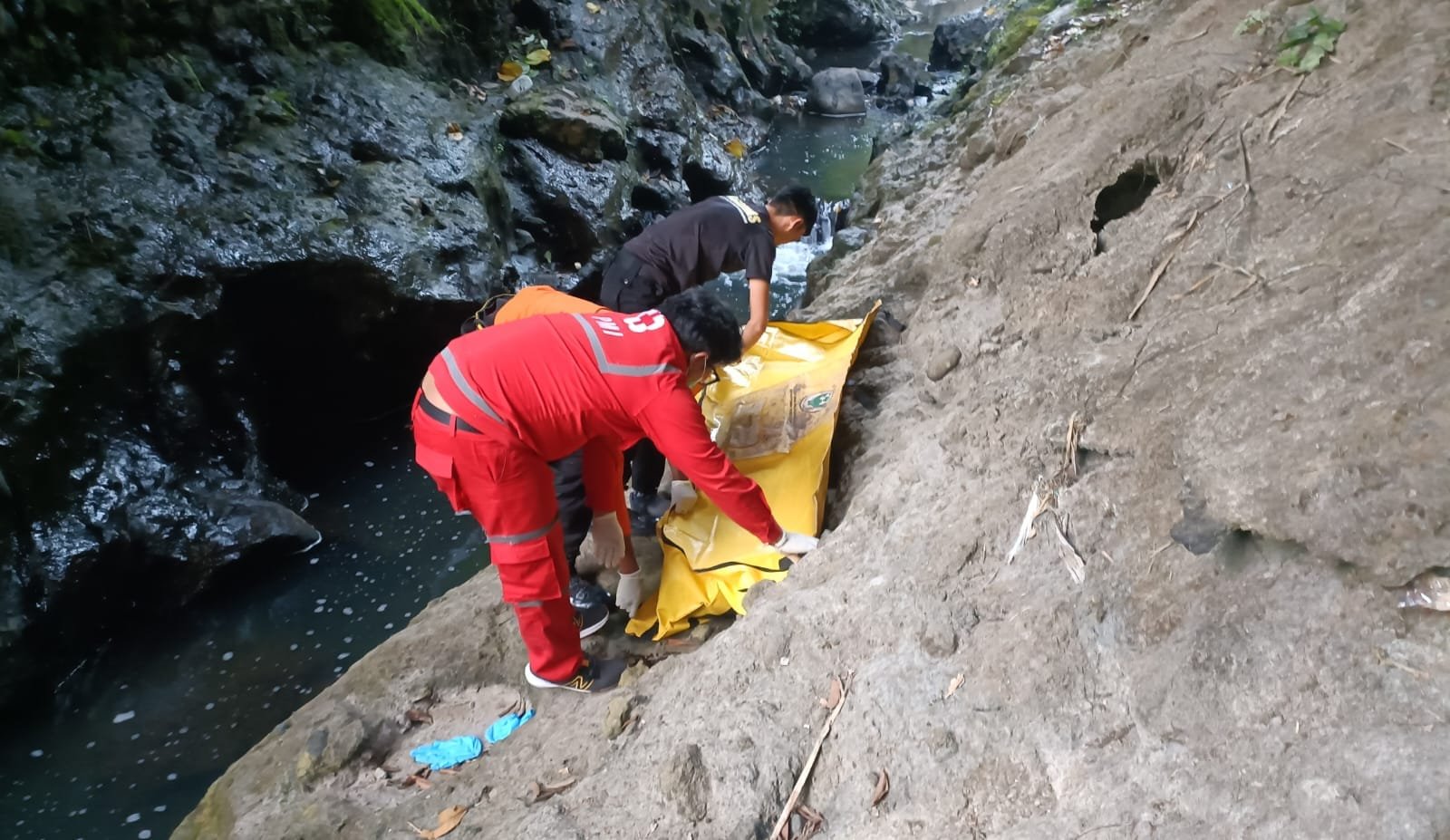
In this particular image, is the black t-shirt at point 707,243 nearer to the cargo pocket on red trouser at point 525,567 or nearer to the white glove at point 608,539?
the white glove at point 608,539

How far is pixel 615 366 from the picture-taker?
249 centimetres

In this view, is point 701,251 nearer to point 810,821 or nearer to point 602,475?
point 602,475

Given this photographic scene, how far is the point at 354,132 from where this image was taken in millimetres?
6672

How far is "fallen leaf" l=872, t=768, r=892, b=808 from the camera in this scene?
1.77 m

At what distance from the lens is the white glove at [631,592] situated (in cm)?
307

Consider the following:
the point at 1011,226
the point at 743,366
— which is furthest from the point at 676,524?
the point at 1011,226

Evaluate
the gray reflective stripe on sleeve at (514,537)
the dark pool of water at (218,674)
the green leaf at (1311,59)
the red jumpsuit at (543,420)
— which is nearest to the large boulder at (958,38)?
the dark pool of water at (218,674)

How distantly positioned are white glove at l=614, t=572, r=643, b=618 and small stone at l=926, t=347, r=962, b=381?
1301 mm

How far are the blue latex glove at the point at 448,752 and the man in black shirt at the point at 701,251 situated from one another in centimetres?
117

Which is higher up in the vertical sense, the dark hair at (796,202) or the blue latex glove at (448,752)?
the dark hair at (796,202)

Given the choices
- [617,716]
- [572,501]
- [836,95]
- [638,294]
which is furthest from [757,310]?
[836,95]

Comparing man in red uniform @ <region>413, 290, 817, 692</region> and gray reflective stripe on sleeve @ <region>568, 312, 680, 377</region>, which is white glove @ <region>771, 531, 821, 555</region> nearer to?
man in red uniform @ <region>413, 290, 817, 692</region>

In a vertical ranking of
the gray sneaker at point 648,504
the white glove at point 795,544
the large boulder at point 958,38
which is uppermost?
the white glove at point 795,544

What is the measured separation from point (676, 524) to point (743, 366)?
0.81m
